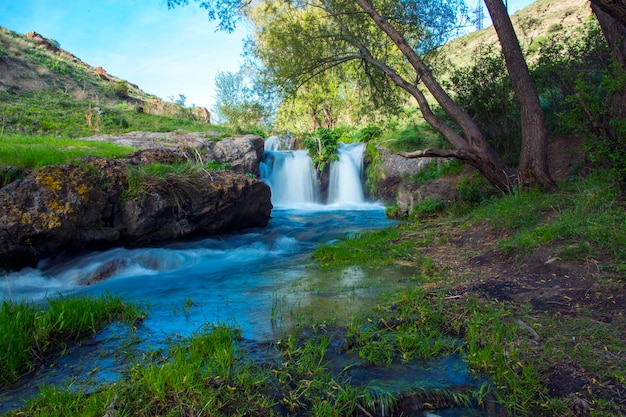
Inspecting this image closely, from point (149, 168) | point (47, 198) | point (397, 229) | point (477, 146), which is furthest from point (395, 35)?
point (47, 198)

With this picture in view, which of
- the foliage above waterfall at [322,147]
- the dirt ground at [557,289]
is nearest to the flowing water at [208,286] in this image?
the dirt ground at [557,289]

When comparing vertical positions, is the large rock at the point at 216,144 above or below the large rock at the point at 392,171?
above

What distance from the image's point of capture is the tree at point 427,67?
8.30 m

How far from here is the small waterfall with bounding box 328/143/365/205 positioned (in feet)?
59.2

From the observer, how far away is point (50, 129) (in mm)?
16594

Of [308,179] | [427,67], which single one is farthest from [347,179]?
[427,67]

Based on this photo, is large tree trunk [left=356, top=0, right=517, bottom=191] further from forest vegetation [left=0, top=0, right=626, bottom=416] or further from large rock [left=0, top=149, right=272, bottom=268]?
large rock [left=0, top=149, right=272, bottom=268]

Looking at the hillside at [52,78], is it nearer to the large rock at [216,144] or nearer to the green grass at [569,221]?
the large rock at [216,144]

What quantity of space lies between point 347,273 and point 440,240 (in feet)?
7.71

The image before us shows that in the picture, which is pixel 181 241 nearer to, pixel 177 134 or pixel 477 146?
pixel 477 146

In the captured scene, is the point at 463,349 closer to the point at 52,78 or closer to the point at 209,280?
the point at 209,280

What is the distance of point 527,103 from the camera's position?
8.34 meters

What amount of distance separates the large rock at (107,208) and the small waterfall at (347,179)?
7.12 meters

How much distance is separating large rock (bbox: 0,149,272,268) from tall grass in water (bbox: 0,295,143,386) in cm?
362
